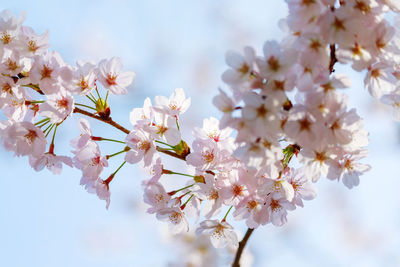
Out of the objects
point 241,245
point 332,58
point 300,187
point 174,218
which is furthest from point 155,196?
point 332,58

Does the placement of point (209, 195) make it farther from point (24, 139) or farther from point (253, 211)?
point (24, 139)

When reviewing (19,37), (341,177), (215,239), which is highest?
(19,37)

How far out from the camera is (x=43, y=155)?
198 centimetres

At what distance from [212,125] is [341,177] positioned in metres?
0.60

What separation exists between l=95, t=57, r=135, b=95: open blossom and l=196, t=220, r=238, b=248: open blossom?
2.42ft

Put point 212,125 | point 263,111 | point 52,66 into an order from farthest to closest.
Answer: point 212,125
point 52,66
point 263,111

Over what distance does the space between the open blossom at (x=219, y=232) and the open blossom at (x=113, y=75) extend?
2.42 feet

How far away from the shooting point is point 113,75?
197cm

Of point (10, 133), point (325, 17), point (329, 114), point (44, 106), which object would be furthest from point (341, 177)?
point (10, 133)

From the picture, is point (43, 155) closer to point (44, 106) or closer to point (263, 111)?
point (44, 106)

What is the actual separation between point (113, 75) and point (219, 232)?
0.89 metres

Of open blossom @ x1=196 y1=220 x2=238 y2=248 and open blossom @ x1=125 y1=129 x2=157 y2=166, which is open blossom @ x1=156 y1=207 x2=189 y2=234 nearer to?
open blossom @ x1=196 y1=220 x2=238 y2=248

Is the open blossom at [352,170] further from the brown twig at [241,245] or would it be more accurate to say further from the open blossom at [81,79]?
the open blossom at [81,79]

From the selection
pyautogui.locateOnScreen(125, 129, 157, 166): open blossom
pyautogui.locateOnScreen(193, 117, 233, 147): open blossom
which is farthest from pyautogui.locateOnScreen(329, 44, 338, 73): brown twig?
pyautogui.locateOnScreen(125, 129, 157, 166): open blossom
